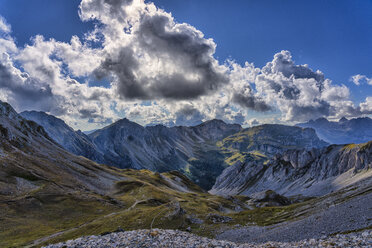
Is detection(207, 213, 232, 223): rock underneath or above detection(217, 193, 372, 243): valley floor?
underneath

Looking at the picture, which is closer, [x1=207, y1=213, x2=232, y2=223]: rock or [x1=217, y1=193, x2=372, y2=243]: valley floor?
[x1=217, y1=193, x2=372, y2=243]: valley floor

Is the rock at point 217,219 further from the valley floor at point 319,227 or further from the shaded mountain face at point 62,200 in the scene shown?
the valley floor at point 319,227

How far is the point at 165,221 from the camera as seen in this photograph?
62250 mm

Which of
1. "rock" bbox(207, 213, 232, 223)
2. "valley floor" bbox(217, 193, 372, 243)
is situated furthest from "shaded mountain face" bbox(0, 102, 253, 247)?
"valley floor" bbox(217, 193, 372, 243)

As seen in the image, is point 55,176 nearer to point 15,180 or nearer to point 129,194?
point 15,180

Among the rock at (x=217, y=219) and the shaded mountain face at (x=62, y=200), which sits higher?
the shaded mountain face at (x=62, y=200)

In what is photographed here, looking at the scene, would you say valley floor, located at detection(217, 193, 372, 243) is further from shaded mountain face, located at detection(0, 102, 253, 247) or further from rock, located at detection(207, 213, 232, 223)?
shaded mountain face, located at detection(0, 102, 253, 247)

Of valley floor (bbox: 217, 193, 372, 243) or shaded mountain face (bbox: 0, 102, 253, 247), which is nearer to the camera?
valley floor (bbox: 217, 193, 372, 243)

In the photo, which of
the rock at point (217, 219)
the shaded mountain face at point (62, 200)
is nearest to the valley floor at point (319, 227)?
the rock at point (217, 219)

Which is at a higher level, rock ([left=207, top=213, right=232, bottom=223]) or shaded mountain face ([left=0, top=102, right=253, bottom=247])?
shaded mountain face ([left=0, top=102, right=253, bottom=247])

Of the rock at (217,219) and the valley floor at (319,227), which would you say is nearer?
the valley floor at (319,227)

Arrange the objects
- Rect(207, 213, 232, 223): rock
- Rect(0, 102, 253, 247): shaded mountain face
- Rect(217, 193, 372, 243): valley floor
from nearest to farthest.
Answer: Rect(217, 193, 372, 243): valley floor
Rect(0, 102, 253, 247): shaded mountain face
Rect(207, 213, 232, 223): rock

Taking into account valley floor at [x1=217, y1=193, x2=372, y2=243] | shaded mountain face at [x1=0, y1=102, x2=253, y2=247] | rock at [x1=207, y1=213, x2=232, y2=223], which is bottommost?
rock at [x1=207, y1=213, x2=232, y2=223]

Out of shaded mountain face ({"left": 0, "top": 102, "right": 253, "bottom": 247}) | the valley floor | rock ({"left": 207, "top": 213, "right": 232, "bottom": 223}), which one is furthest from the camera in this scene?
rock ({"left": 207, "top": 213, "right": 232, "bottom": 223})
